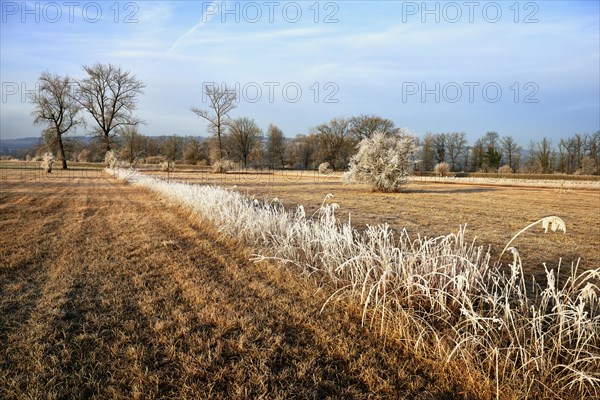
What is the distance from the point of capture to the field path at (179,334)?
215cm

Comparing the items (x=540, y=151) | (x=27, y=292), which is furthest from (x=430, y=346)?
(x=540, y=151)

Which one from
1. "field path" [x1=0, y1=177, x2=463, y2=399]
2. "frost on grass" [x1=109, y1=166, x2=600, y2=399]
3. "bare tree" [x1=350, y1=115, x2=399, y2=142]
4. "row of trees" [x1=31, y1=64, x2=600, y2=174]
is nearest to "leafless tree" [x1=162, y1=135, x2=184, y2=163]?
"row of trees" [x1=31, y1=64, x2=600, y2=174]

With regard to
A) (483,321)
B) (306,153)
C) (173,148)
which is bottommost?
(483,321)

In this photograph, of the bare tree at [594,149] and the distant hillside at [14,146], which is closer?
the bare tree at [594,149]

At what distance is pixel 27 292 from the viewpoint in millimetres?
3684

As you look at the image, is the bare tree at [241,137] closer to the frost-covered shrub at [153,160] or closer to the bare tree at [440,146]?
the frost-covered shrub at [153,160]

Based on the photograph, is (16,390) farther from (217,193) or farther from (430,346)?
(217,193)

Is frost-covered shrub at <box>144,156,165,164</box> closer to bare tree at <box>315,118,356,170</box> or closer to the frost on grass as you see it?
bare tree at <box>315,118,356,170</box>

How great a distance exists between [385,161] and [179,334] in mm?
16780

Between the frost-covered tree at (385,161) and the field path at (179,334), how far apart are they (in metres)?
14.3

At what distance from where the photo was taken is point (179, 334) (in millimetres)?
2771

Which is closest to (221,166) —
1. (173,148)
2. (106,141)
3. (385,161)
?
(106,141)

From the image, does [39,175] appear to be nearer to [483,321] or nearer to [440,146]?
[483,321]

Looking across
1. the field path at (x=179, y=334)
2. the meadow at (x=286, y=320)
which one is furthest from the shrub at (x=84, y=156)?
the field path at (x=179, y=334)
